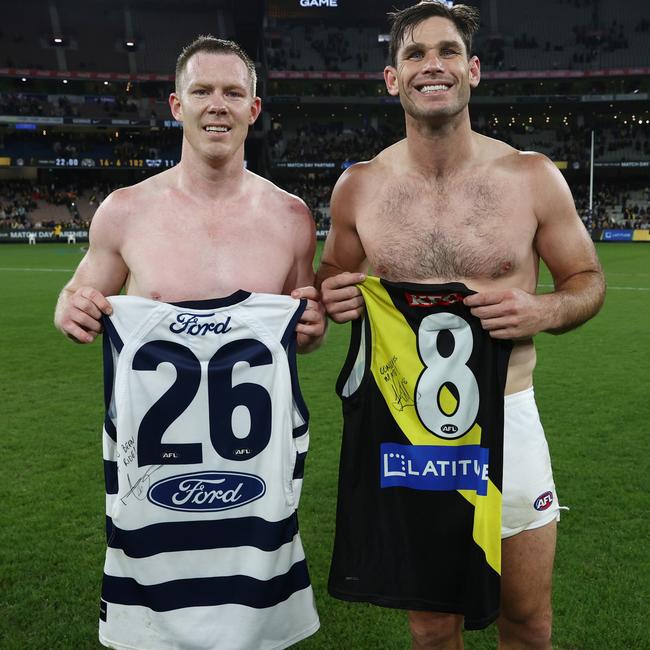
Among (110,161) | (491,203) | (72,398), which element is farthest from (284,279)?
(110,161)

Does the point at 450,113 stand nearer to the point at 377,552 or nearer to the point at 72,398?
the point at 377,552

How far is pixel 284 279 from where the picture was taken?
2770 millimetres

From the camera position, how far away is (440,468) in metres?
2.57

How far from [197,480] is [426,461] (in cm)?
82

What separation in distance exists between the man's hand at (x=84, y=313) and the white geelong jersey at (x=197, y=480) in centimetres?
4

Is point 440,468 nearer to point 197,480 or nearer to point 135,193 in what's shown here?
point 197,480

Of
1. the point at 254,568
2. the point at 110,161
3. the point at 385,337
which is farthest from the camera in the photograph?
the point at 110,161

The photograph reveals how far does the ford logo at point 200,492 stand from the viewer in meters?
2.46

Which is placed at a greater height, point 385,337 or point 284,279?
point 284,279

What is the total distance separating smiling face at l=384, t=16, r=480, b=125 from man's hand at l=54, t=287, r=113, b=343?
1352mm

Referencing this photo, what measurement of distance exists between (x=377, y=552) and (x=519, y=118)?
49.8 meters

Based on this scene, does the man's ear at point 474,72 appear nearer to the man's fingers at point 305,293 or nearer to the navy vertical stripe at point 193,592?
the man's fingers at point 305,293

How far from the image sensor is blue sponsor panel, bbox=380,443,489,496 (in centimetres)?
256

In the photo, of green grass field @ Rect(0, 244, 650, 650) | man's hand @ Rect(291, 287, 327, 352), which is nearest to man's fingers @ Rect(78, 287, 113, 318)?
man's hand @ Rect(291, 287, 327, 352)
